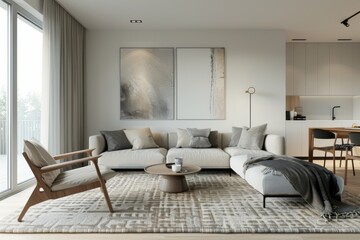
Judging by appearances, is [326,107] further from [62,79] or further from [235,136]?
[62,79]

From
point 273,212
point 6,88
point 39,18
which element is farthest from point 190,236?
point 39,18

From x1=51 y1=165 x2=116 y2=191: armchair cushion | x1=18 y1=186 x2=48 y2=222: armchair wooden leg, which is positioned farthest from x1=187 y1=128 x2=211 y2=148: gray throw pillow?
x1=18 y1=186 x2=48 y2=222: armchair wooden leg

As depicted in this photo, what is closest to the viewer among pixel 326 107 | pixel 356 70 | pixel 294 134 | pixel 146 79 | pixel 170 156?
pixel 170 156

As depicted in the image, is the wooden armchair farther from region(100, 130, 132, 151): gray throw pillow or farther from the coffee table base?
region(100, 130, 132, 151): gray throw pillow

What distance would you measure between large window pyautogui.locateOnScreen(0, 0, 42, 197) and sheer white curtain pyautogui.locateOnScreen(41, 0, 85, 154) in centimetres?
27

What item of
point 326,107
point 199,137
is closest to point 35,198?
point 199,137

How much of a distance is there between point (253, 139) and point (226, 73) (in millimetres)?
1565

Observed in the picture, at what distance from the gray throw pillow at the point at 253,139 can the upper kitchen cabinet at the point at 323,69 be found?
2.29 meters

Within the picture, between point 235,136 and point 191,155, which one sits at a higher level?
point 235,136

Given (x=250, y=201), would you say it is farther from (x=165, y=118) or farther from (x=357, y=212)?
(x=165, y=118)

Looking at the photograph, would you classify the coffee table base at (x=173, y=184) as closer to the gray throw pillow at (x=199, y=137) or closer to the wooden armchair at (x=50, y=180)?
the wooden armchair at (x=50, y=180)

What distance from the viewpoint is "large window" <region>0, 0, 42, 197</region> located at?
358 centimetres

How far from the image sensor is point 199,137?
16.6 feet

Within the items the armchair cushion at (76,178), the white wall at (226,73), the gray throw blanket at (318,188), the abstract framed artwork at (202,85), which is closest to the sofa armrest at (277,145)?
the white wall at (226,73)
